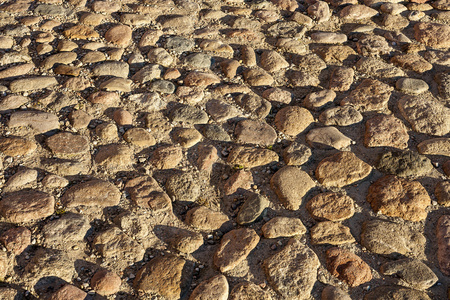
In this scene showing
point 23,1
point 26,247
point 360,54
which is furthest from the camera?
point 23,1

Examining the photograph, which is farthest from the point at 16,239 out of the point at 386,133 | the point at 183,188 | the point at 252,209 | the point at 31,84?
the point at 386,133

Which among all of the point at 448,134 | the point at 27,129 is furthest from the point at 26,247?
the point at 448,134

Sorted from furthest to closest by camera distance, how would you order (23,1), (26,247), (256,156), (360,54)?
(23,1)
(360,54)
(256,156)
(26,247)

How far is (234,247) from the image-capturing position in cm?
262

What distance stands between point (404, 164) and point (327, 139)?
0.58m

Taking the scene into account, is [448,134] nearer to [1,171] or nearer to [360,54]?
[360,54]

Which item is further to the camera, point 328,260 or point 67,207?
point 67,207

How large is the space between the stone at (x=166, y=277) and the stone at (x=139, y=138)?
1.00 m

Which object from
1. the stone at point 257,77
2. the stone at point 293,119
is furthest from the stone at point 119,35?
the stone at point 293,119

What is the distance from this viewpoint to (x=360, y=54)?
13.7 ft

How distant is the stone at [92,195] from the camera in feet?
9.29

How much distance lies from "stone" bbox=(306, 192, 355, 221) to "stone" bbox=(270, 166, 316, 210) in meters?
0.09

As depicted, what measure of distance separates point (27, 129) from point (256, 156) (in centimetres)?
176

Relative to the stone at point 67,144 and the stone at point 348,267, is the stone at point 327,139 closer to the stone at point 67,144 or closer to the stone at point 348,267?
the stone at point 348,267
